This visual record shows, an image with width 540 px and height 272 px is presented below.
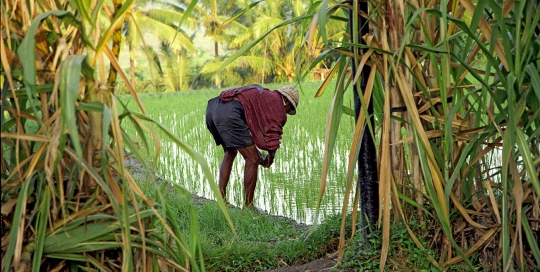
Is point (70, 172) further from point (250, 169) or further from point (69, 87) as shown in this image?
point (250, 169)

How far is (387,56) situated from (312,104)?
379 inches

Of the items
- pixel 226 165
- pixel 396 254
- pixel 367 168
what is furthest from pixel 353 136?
pixel 226 165

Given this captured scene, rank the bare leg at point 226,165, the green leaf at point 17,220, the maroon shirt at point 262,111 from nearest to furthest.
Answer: the green leaf at point 17,220 < the maroon shirt at point 262,111 < the bare leg at point 226,165

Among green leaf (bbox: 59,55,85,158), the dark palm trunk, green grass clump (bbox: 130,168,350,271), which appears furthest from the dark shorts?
green leaf (bbox: 59,55,85,158)

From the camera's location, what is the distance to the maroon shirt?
545 centimetres

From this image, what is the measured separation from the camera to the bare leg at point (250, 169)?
5.52 metres

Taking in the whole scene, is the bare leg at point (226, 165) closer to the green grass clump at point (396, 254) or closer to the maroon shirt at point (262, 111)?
the maroon shirt at point (262, 111)

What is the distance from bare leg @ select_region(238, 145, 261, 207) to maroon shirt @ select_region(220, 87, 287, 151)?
8 cm

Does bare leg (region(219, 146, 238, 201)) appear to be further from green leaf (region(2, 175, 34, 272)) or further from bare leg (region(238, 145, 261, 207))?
green leaf (region(2, 175, 34, 272))

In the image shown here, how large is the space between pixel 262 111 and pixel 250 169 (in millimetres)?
450

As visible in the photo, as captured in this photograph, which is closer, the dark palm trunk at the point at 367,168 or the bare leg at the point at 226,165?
the dark palm trunk at the point at 367,168

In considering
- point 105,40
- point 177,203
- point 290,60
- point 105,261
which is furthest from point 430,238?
point 290,60

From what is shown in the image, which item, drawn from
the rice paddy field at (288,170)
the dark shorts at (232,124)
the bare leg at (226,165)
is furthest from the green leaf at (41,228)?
the bare leg at (226,165)

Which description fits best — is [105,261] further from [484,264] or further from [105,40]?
[484,264]
